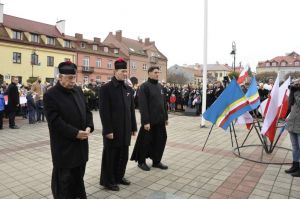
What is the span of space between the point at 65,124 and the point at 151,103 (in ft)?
7.95

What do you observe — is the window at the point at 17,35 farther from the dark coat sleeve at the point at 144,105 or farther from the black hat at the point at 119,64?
the black hat at the point at 119,64

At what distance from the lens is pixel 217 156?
6.83 m

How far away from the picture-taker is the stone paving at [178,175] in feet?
14.8

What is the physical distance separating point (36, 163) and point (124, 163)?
2.25 m

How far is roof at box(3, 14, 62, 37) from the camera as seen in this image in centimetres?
3928

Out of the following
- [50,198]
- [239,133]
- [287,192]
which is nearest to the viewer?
[50,198]

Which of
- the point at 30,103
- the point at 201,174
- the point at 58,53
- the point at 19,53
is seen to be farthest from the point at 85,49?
the point at 201,174

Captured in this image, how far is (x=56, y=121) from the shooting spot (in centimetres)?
343

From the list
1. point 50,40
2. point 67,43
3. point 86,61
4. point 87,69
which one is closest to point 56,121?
point 50,40

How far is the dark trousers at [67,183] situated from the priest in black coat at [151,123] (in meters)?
1.85

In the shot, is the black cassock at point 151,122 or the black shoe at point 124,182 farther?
the black cassock at point 151,122

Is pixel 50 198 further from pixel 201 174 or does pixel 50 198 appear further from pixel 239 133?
pixel 239 133

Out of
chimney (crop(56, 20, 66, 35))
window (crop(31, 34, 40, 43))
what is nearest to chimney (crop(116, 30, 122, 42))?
chimney (crop(56, 20, 66, 35))

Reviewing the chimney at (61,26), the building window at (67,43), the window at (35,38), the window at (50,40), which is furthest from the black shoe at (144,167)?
the chimney at (61,26)
